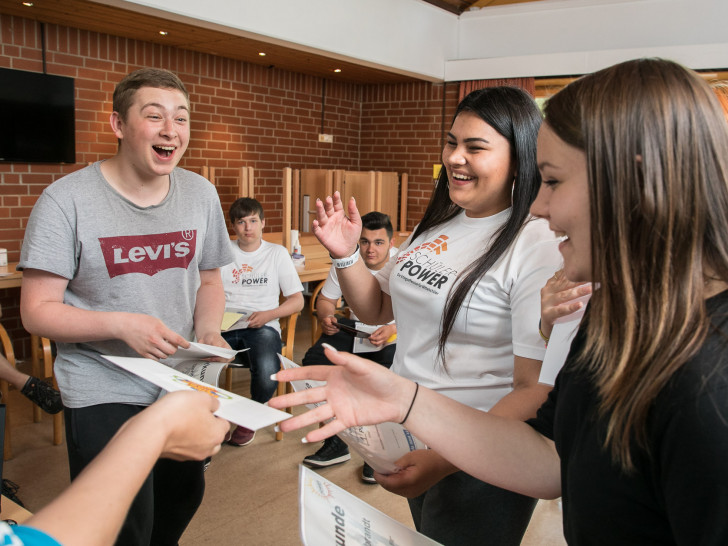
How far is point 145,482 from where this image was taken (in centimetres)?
166

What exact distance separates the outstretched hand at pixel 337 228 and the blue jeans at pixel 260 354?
1.92 m

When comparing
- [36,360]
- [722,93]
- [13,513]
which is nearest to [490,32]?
[36,360]

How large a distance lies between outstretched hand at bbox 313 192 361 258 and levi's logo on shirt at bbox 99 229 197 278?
409 mm

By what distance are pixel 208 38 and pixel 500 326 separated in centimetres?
499

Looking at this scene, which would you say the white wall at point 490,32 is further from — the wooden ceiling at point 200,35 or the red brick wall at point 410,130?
the red brick wall at point 410,130

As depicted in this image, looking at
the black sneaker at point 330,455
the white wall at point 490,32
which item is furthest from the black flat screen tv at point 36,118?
the black sneaker at point 330,455

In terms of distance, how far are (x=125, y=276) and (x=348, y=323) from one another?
7.14ft

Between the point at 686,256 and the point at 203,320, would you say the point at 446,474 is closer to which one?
the point at 686,256

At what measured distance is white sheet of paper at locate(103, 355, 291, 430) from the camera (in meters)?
1.08

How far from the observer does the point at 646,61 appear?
0.81 metres

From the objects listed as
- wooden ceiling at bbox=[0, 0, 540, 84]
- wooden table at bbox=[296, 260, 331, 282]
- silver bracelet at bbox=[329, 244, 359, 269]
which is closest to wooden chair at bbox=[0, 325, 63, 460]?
wooden table at bbox=[296, 260, 331, 282]

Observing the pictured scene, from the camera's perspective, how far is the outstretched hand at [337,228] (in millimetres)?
1796

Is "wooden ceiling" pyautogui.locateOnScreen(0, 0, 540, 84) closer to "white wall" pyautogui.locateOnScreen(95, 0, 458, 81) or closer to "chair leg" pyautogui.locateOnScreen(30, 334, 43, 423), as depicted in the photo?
"white wall" pyautogui.locateOnScreen(95, 0, 458, 81)

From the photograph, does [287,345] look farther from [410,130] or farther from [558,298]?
[410,130]
